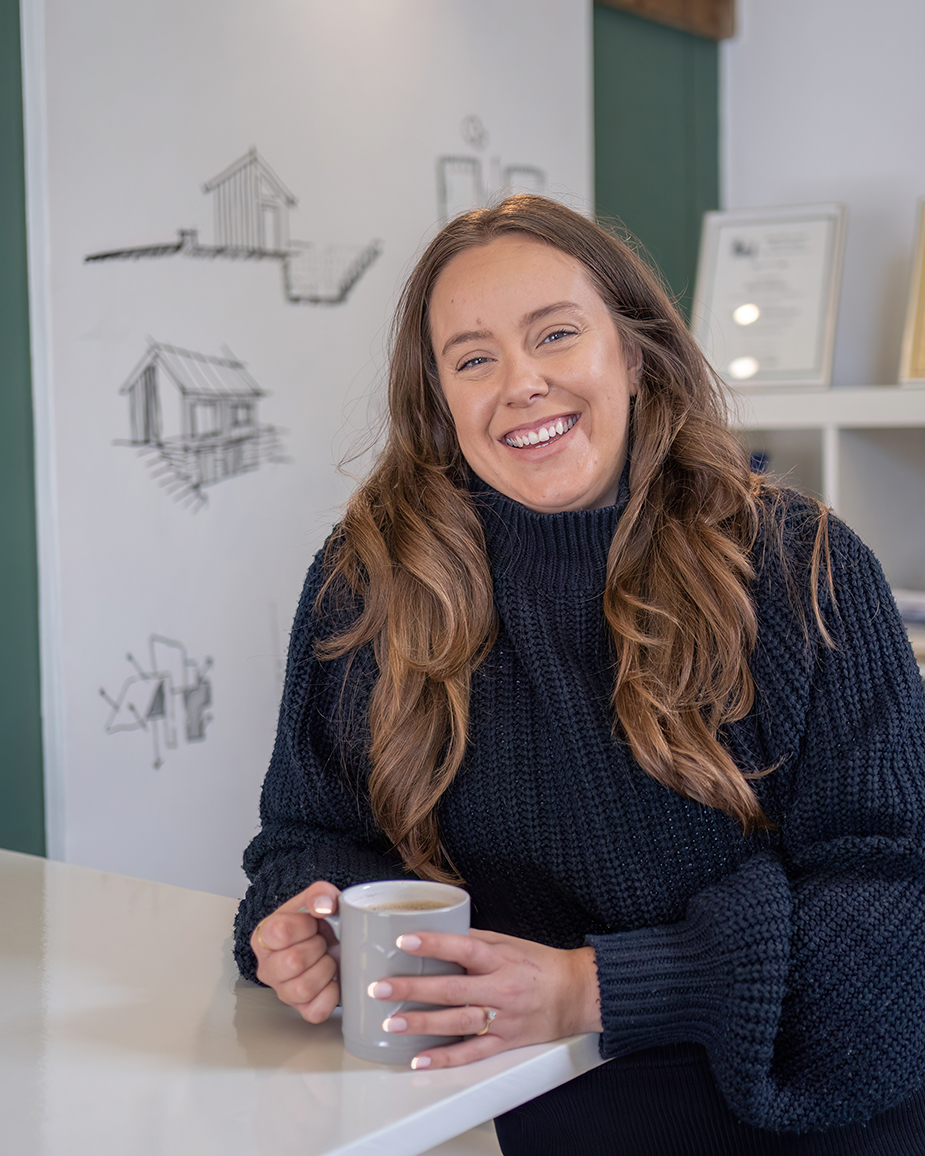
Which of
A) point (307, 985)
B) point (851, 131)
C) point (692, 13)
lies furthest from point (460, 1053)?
point (692, 13)

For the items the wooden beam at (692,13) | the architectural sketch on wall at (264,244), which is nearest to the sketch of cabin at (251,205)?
the architectural sketch on wall at (264,244)

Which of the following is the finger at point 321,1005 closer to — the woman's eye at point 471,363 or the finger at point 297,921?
the finger at point 297,921

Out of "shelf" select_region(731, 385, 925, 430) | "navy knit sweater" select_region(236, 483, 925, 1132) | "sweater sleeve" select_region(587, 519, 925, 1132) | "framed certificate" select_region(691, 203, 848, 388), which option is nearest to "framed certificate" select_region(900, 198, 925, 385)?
"shelf" select_region(731, 385, 925, 430)

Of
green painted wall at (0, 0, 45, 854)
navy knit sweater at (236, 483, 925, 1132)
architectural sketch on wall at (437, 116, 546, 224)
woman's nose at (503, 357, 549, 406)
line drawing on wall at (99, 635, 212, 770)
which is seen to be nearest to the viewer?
navy knit sweater at (236, 483, 925, 1132)

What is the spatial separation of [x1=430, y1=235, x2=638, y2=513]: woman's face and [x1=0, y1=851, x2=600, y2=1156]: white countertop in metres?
0.55

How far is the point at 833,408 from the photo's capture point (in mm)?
2506

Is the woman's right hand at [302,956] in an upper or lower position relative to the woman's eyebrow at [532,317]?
lower

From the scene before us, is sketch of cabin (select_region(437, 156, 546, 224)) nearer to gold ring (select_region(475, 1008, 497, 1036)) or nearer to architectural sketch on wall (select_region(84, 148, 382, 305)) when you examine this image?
architectural sketch on wall (select_region(84, 148, 382, 305))

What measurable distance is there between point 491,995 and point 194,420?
1.37 meters

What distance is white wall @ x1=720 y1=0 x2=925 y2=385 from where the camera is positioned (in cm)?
274

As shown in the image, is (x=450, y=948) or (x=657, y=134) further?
(x=657, y=134)

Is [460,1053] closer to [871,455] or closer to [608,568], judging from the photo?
[608,568]

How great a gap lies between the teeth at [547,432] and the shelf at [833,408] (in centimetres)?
120

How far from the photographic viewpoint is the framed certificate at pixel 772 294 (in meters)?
2.63
